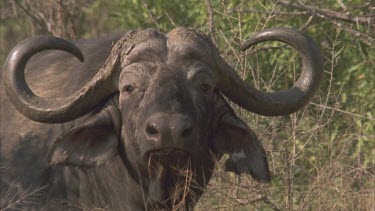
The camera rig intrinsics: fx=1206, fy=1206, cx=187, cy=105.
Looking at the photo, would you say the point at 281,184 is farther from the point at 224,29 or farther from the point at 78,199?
the point at 78,199

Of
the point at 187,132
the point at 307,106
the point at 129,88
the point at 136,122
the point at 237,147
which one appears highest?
the point at 129,88

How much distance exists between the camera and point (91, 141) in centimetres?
607

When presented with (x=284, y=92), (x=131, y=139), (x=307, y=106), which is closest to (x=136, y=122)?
(x=131, y=139)

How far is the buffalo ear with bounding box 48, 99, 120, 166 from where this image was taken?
601 centimetres

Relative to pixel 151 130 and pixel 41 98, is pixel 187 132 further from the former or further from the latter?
pixel 41 98

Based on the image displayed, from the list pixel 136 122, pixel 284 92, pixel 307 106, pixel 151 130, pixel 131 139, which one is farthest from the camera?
pixel 307 106

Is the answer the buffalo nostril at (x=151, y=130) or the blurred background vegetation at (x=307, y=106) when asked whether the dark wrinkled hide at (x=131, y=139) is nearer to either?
the buffalo nostril at (x=151, y=130)

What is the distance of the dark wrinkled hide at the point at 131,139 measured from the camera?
18.4ft

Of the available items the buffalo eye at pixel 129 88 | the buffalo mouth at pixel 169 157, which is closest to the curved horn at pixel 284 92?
the buffalo eye at pixel 129 88

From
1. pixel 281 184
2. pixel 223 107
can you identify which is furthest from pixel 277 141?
pixel 223 107

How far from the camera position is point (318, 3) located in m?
8.74

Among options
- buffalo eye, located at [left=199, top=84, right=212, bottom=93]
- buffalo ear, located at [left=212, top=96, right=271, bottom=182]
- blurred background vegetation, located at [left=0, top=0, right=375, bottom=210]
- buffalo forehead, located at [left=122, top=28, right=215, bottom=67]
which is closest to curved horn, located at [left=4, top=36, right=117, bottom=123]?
buffalo forehead, located at [left=122, top=28, right=215, bottom=67]

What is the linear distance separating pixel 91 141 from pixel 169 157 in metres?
0.64

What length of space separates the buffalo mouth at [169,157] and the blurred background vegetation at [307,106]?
3.41ft
